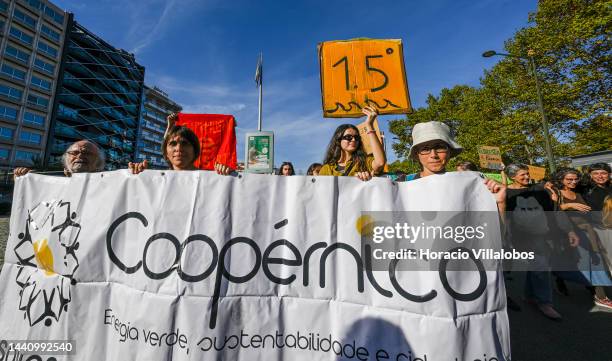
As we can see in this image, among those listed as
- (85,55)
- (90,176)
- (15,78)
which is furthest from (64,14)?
(90,176)

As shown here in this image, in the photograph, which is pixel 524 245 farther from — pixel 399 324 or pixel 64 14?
pixel 64 14

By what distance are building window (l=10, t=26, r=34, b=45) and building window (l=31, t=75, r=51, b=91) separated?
4.97 metres

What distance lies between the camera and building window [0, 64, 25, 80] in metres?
36.2

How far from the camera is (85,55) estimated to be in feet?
160

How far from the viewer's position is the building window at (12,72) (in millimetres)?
36219

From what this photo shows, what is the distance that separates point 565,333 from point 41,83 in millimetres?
60041

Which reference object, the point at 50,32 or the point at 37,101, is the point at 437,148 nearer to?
the point at 37,101

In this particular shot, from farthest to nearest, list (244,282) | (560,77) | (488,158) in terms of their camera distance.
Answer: (560,77) → (488,158) → (244,282)

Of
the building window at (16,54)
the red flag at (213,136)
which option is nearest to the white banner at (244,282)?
the red flag at (213,136)

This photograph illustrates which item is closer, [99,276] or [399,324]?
[399,324]

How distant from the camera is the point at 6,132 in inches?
1431

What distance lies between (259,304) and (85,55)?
6663 cm

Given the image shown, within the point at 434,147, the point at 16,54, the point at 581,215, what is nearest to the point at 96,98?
the point at 16,54

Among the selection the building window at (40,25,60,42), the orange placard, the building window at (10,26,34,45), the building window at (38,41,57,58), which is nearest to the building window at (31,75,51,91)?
the building window at (38,41,57,58)
